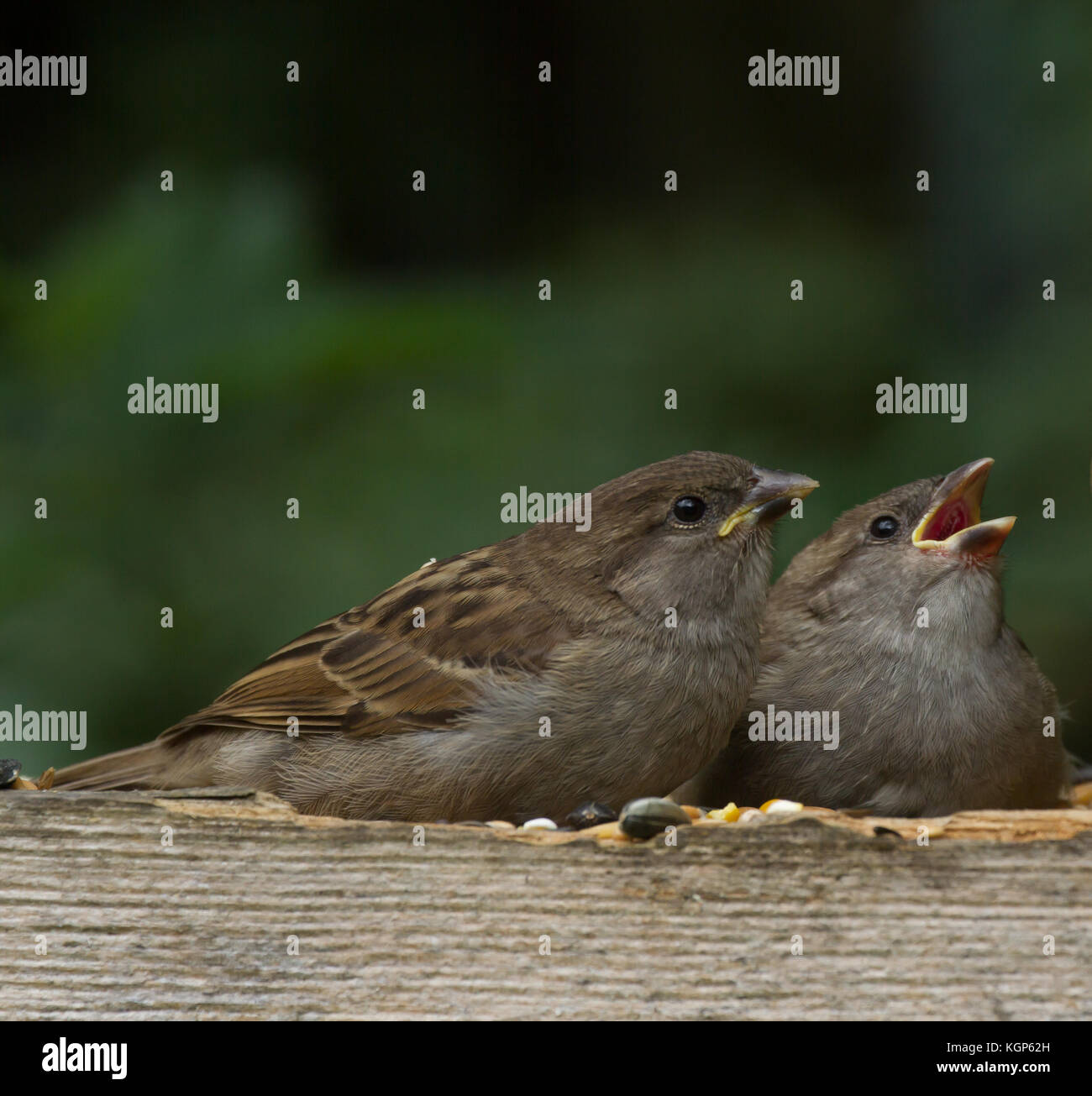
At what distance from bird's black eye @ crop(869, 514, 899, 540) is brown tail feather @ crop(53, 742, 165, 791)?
1595mm

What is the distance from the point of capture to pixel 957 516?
332 cm

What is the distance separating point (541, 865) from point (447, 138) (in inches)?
121

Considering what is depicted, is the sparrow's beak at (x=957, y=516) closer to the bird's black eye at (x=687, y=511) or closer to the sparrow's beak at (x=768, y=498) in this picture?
the sparrow's beak at (x=768, y=498)

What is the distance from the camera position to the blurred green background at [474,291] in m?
3.72

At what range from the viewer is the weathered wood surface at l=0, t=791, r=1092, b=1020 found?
84.2 inches

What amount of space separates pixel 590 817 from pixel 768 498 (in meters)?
0.86

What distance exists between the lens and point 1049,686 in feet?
10.8

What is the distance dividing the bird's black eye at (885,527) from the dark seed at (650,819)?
1.24 m

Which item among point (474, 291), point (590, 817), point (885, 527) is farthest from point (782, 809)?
point (474, 291)

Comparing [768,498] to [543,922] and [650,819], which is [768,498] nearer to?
[650,819]

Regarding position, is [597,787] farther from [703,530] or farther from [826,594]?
[826,594]

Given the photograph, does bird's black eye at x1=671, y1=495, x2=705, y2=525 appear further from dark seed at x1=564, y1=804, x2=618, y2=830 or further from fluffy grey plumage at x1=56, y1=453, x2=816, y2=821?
dark seed at x1=564, y1=804, x2=618, y2=830

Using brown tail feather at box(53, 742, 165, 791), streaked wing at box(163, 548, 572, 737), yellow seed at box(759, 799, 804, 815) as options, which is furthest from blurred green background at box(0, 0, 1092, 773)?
yellow seed at box(759, 799, 804, 815)

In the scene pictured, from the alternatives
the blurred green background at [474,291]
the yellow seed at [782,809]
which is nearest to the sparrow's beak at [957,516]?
the blurred green background at [474,291]
